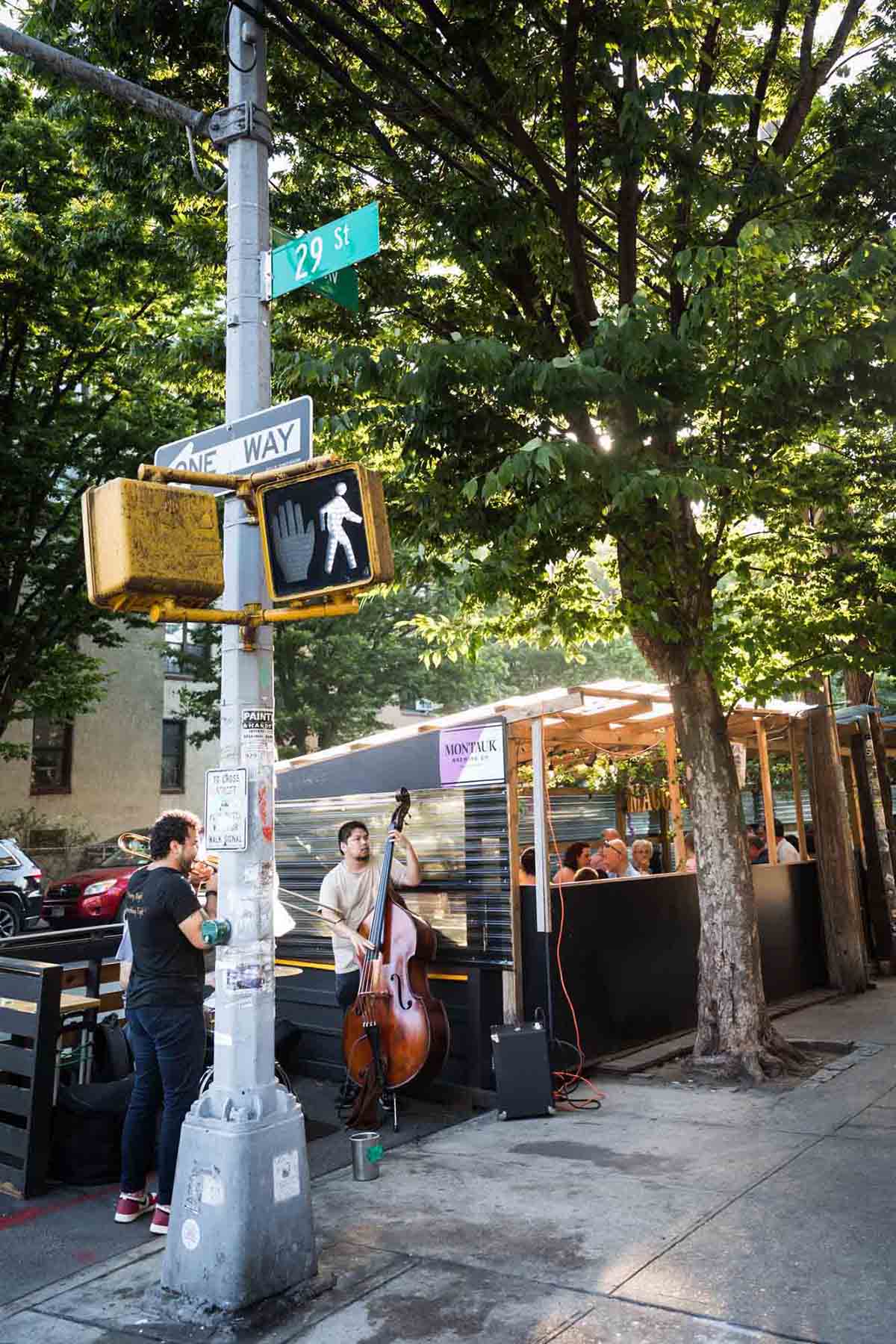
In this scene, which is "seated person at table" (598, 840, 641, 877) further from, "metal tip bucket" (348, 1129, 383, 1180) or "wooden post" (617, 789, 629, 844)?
"metal tip bucket" (348, 1129, 383, 1180)

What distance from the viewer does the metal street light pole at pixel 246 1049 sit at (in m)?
4.37

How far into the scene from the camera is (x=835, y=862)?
1234 centimetres

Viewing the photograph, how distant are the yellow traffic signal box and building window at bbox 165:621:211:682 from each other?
18665 mm

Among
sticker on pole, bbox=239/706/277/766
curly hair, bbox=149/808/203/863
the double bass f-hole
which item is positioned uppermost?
sticker on pole, bbox=239/706/277/766

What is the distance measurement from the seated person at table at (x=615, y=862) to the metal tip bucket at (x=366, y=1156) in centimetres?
462

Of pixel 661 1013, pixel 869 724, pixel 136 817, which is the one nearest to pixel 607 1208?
pixel 661 1013

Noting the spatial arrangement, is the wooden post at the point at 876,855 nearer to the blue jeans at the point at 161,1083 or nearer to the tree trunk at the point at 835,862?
the tree trunk at the point at 835,862

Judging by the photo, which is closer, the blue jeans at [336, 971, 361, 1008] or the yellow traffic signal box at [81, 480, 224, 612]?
the yellow traffic signal box at [81, 480, 224, 612]

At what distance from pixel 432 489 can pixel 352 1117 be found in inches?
172

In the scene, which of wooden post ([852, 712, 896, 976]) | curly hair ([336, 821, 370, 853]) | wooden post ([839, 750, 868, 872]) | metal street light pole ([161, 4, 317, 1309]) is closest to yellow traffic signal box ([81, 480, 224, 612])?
metal street light pole ([161, 4, 317, 1309])

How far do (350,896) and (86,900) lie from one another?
10955 mm

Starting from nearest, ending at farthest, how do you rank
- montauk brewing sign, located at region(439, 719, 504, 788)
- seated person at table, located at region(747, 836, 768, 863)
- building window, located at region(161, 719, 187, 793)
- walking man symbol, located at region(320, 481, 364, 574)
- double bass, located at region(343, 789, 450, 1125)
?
walking man symbol, located at region(320, 481, 364, 574) → double bass, located at region(343, 789, 450, 1125) → montauk brewing sign, located at region(439, 719, 504, 788) → seated person at table, located at region(747, 836, 768, 863) → building window, located at region(161, 719, 187, 793)

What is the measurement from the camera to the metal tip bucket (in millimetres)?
6098

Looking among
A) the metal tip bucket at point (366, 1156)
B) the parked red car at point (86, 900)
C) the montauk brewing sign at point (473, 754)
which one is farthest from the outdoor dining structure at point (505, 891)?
the parked red car at point (86, 900)
